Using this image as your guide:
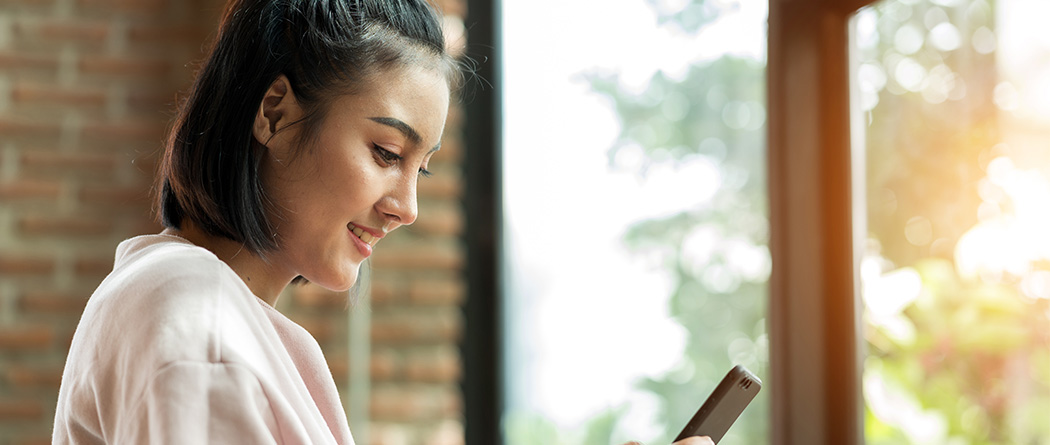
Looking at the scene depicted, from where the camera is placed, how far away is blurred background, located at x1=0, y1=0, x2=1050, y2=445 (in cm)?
105

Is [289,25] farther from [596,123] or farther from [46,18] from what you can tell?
[46,18]

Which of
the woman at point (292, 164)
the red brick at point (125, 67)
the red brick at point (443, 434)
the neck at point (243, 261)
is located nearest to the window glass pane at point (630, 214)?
the red brick at point (443, 434)

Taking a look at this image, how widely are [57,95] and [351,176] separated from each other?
1.79 m

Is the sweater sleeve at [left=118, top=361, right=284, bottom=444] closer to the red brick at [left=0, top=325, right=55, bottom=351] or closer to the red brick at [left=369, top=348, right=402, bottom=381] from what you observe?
the red brick at [left=369, top=348, right=402, bottom=381]

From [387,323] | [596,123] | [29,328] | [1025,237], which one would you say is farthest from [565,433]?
[29,328]

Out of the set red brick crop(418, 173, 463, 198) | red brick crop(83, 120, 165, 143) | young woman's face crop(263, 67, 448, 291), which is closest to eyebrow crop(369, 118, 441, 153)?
young woman's face crop(263, 67, 448, 291)

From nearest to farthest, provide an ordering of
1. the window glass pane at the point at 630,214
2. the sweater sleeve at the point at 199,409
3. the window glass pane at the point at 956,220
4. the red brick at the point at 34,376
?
the sweater sleeve at the point at 199,409
the window glass pane at the point at 956,220
the window glass pane at the point at 630,214
the red brick at the point at 34,376

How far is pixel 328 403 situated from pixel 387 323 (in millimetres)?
1300

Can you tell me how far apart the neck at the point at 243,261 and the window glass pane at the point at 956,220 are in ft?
Result: 2.55

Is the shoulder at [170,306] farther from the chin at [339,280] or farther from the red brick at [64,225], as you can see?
the red brick at [64,225]

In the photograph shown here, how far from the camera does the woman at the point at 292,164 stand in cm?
67

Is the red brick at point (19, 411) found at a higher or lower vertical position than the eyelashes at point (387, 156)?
lower

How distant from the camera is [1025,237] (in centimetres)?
100

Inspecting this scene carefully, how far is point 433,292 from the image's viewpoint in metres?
2.09
